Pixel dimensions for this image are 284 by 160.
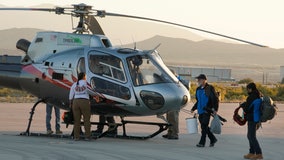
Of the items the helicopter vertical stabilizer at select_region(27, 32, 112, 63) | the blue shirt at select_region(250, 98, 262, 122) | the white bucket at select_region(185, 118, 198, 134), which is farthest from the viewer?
the helicopter vertical stabilizer at select_region(27, 32, 112, 63)

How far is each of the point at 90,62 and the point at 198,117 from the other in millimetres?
2956

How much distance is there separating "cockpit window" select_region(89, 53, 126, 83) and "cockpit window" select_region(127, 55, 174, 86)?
24cm

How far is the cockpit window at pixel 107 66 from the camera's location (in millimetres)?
17469

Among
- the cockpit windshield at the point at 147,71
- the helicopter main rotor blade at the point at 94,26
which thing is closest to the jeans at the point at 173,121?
the cockpit windshield at the point at 147,71

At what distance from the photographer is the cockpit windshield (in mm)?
17438

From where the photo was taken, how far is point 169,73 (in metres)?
17.9

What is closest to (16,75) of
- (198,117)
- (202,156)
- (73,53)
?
(73,53)

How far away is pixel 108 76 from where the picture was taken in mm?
17516

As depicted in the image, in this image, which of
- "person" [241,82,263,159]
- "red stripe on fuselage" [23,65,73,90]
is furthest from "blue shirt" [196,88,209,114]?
"red stripe on fuselage" [23,65,73,90]

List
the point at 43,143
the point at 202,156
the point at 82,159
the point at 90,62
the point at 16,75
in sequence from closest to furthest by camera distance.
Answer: the point at 82,159
the point at 202,156
the point at 43,143
the point at 90,62
the point at 16,75

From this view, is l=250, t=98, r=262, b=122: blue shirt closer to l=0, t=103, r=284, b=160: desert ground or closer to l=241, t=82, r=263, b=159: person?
l=241, t=82, r=263, b=159: person

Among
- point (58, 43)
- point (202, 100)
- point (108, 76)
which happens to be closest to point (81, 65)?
point (108, 76)

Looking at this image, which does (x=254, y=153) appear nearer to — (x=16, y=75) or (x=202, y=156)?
(x=202, y=156)

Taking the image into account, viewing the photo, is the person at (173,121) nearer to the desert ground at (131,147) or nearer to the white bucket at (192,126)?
the desert ground at (131,147)
